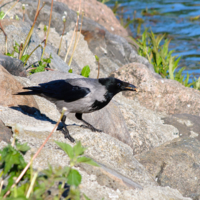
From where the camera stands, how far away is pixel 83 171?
9.11ft

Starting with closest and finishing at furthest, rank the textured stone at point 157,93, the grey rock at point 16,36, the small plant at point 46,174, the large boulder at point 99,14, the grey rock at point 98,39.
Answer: the small plant at point 46,174 → the grey rock at point 16,36 → the textured stone at point 157,93 → the grey rock at point 98,39 → the large boulder at point 99,14

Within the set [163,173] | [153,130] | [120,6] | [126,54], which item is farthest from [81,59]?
[120,6]

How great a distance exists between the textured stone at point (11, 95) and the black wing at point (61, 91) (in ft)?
0.72

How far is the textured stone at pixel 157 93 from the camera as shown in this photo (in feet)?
21.0

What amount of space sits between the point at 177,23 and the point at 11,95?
43.2 ft

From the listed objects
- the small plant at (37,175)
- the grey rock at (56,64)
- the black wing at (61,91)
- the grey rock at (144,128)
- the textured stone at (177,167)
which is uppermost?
the small plant at (37,175)

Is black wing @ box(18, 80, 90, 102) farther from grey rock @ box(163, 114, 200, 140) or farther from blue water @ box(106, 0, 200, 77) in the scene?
blue water @ box(106, 0, 200, 77)

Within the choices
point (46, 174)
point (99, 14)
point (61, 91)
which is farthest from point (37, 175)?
point (99, 14)

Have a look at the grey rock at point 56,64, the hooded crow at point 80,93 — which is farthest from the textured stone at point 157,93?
the hooded crow at point 80,93

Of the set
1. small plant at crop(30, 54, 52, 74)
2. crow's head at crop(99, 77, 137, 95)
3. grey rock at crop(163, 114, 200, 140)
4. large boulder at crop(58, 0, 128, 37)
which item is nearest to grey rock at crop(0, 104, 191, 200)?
crow's head at crop(99, 77, 137, 95)

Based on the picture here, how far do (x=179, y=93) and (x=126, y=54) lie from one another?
8.86 feet

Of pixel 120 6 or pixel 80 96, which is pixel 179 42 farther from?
pixel 80 96

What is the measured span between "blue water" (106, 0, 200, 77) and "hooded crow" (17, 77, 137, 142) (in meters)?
7.00

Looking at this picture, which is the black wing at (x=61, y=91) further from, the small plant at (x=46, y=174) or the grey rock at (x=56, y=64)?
the grey rock at (x=56, y=64)
